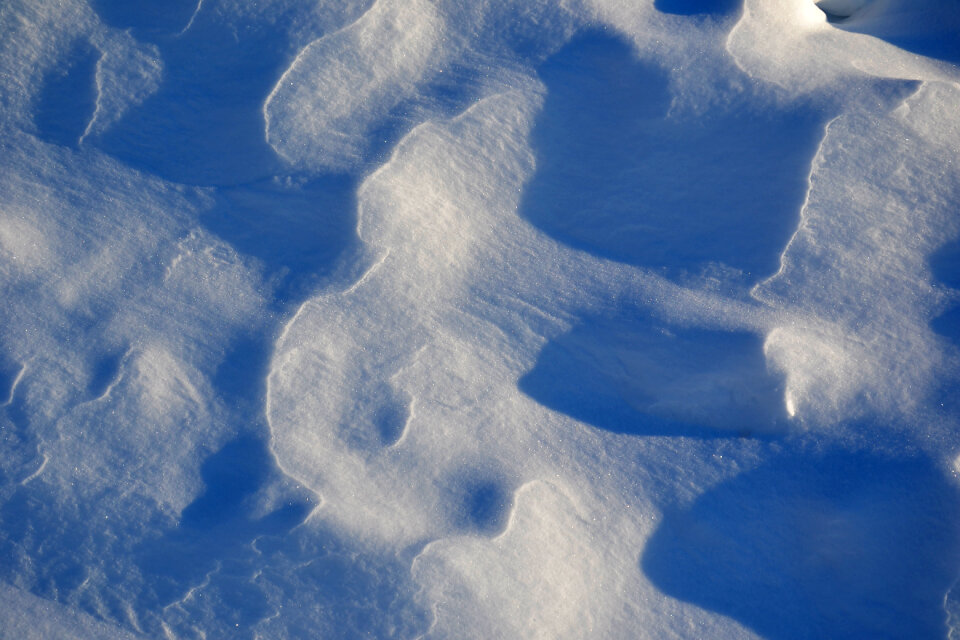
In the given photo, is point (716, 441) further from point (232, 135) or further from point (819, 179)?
point (232, 135)

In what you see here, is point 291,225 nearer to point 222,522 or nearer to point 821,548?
point 222,522

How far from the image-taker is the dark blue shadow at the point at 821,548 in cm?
102

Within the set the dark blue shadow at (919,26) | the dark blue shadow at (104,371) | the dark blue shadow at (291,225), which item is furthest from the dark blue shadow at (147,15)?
the dark blue shadow at (919,26)

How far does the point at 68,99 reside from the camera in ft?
3.64

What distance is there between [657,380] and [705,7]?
71cm

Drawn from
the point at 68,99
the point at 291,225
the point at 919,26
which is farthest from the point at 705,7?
the point at 68,99

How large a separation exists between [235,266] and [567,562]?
809 mm

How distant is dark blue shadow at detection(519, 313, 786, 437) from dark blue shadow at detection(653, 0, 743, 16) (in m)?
0.59

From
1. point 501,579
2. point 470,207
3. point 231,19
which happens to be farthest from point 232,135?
point 501,579

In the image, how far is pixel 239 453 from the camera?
3.46ft

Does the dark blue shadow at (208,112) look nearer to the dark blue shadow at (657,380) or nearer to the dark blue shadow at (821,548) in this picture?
the dark blue shadow at (657,380)

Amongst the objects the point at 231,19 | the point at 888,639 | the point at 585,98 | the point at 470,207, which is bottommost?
the point at 888,639

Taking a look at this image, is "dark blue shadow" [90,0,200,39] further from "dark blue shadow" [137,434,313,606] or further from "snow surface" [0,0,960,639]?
"dark blue shadow" [137,434,313,606]

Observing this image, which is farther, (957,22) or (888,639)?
(957,22)
